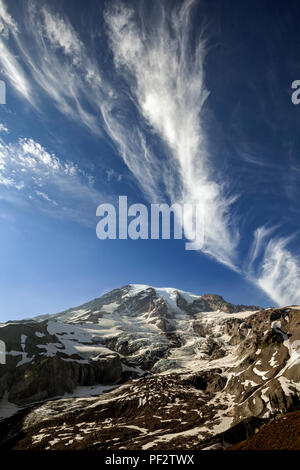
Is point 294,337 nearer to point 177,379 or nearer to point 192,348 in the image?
point 177,379

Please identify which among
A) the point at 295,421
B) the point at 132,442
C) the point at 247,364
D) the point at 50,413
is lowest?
the point at 50,413

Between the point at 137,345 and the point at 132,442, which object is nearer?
the point at 132,442

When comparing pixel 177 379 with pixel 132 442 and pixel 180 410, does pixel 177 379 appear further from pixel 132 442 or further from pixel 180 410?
pixel 132 442

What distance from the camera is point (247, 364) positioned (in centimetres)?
8550

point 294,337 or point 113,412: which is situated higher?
point 294,337

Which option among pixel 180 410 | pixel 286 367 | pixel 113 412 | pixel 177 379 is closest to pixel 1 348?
pixel 113 412

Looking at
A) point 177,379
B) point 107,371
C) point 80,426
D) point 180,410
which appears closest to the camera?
point 80,426

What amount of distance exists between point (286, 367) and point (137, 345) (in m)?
115

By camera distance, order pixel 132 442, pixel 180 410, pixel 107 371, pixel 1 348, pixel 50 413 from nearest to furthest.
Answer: pixel 132 442 < pixel 180 410 < pixel 50 413 < pixel 1 348 < pixel 107 371

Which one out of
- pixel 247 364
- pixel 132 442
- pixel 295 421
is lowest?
pixel 132 442

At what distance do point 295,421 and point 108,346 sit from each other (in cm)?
15548

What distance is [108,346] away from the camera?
164875 mm

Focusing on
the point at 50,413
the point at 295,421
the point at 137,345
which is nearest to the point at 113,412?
the point at 50,413

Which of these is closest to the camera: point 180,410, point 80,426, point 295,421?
point 295,421
